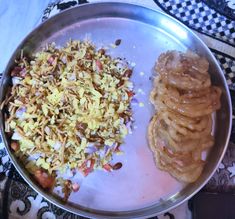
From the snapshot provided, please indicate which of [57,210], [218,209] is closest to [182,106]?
[218,209]

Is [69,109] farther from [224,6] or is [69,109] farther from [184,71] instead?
[224,6]

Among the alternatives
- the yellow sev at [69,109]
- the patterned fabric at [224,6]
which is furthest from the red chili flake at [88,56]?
the patterned fabric at [224,6]

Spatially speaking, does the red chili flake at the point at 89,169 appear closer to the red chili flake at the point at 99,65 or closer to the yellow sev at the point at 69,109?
the yellow sev at the point at 69,109

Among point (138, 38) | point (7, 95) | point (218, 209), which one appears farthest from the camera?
point (138, 38)

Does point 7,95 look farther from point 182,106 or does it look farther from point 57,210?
point 182,106

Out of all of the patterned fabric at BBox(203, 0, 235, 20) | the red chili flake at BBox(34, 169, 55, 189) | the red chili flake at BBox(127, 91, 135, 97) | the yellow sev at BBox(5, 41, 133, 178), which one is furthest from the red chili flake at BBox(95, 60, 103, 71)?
the patterned fabric at BBox(203, 0, 235, 20)

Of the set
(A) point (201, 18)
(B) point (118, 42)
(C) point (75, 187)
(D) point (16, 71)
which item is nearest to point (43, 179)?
(C) point (75, 187)
